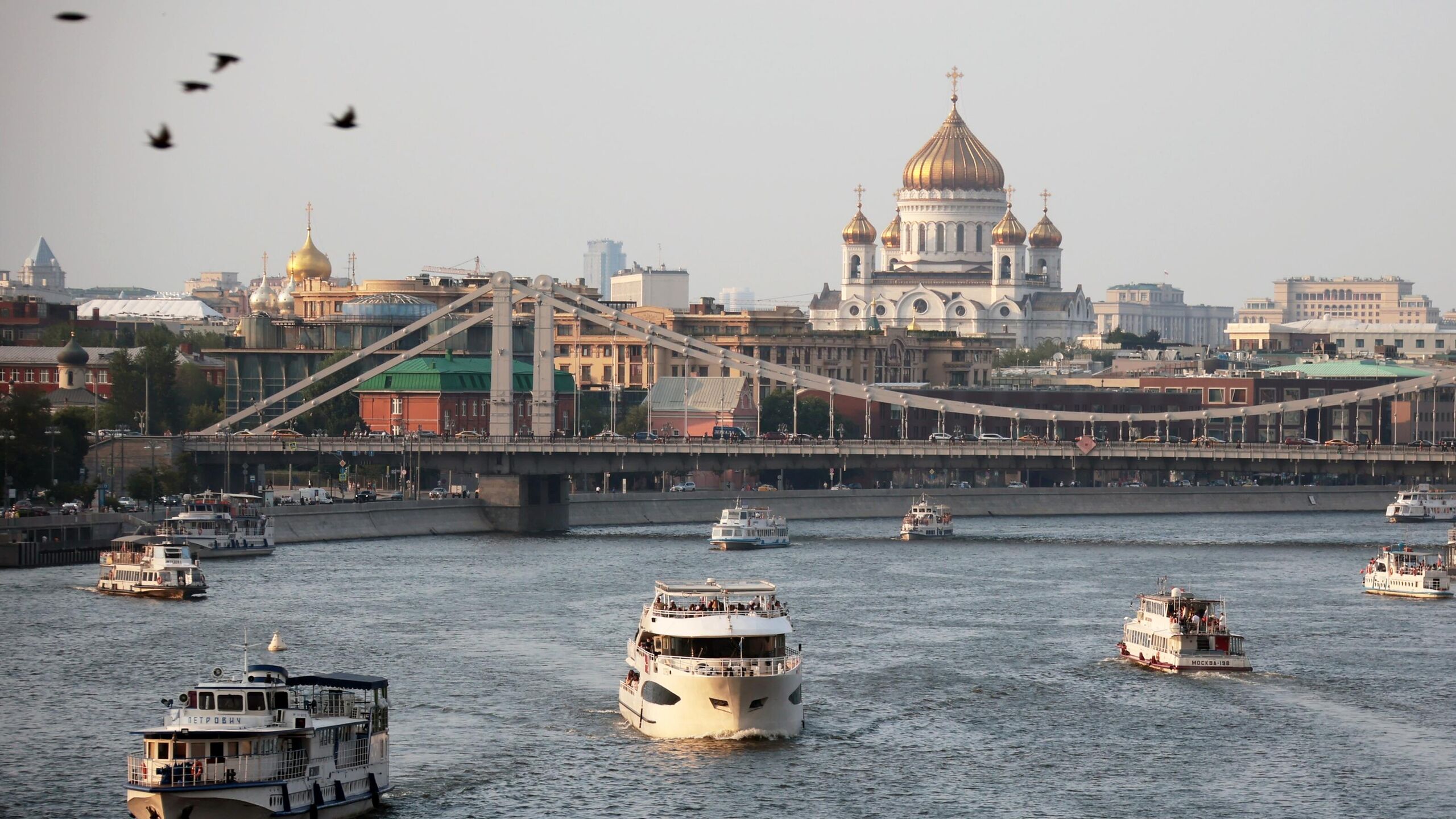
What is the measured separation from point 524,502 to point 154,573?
35647mm

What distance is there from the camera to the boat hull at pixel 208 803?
4188 cm

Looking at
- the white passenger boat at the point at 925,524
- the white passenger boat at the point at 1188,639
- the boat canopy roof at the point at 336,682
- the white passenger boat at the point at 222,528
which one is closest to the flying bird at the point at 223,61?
the boat canopy roof at the point at 336,682

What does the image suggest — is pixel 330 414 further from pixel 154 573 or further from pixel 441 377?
pixel 154 573

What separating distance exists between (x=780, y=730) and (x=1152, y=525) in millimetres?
72799

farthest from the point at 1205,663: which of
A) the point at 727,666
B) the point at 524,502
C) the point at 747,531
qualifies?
the point at 524,502

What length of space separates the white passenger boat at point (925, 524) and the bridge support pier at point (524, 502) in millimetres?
14517

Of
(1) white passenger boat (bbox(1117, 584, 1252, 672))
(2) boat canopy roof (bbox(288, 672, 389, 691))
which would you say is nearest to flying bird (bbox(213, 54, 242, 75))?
(2) boat canopy roof (bbox(288, 672, 389, 691))

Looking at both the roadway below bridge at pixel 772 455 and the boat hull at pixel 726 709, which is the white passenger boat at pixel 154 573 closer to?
the boat hull at pixel 726 709

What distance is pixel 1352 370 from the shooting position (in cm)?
18300

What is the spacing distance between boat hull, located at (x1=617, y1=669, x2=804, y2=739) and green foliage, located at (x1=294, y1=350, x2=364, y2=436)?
8734 cm

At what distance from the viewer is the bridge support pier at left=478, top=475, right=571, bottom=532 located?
366 feet

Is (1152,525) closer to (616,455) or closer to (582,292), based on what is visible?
(616,455)

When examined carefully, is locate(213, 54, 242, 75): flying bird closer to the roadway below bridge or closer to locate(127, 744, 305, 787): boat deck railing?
locate(127, 744, 305, 787): boat deck railing

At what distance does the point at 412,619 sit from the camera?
71688 millimetres
